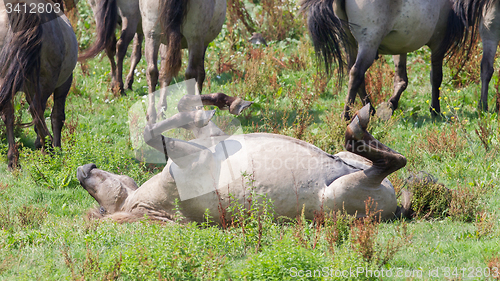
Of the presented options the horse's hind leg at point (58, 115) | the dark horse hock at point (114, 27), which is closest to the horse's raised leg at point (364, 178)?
the horse's hind leg at point (58, 115)

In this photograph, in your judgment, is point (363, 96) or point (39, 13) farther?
point (363, 96)

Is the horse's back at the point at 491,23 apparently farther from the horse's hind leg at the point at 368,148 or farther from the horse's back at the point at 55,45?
the horse's back at the point at 55,45

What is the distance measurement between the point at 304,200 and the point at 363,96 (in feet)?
12.4

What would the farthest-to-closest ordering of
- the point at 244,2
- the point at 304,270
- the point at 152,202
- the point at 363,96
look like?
the point at 244,2 → the point at 363,96 → the point at 152,202 → the point at 304,270

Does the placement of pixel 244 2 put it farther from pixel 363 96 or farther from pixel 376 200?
pixel 376 200

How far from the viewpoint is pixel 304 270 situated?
263cm

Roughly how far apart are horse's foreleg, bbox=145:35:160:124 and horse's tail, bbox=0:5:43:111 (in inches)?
63.4

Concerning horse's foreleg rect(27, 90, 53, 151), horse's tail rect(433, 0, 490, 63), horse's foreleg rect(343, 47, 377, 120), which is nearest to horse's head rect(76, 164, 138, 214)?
horse's foreleg rect(27, 90, 53, 151)

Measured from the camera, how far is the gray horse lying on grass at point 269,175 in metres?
3.46

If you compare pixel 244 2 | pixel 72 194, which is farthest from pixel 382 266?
pixel 244 2

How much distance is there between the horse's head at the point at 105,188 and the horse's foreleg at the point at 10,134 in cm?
144

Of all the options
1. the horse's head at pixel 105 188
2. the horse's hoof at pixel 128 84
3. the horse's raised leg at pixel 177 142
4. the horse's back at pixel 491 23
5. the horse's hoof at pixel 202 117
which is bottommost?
the horse's head at pixel 105 188

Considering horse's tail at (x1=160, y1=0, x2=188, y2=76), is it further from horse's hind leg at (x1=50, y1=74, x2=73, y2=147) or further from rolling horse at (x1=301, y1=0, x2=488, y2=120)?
rolling horse at (x1=301, y1=0, x2=488, y2=120)

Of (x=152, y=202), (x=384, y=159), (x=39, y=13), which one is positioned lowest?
(x=152, y=202)
